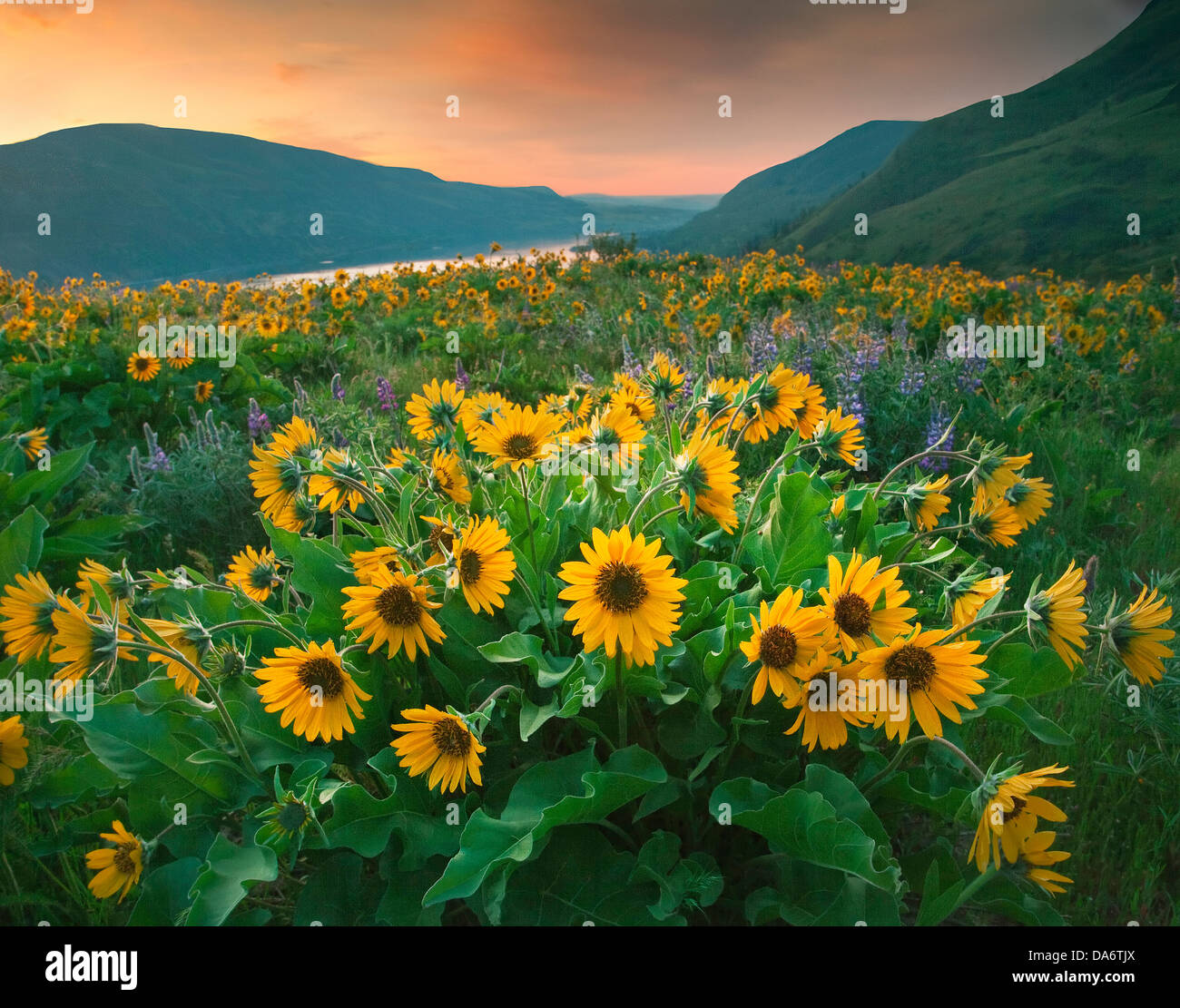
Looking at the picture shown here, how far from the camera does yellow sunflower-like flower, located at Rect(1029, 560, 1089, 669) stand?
1.28 metres

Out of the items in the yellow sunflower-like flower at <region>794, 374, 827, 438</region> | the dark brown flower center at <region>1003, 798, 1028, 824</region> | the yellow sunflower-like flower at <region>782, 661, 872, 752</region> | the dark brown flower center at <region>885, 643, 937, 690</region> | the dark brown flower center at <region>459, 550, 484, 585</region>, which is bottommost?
the dark brown flower center at <region>1003, 798, 1028, 824</region>

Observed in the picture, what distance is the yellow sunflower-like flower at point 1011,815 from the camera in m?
1.16

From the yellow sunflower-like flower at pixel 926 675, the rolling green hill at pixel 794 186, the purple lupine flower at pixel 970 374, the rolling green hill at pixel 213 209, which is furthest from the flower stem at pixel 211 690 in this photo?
the rolling green hill at pixel 794 186

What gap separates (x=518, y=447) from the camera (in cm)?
184

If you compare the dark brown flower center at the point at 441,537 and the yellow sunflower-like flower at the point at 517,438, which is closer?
the dark brown flower center at the point at 441,537

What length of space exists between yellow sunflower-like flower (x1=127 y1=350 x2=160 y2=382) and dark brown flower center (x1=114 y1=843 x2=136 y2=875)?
12.1 feet

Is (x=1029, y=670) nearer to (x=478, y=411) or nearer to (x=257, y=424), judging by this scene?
(x=478, y=411)

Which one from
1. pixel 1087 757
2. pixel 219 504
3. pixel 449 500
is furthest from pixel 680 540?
pixel 219 504

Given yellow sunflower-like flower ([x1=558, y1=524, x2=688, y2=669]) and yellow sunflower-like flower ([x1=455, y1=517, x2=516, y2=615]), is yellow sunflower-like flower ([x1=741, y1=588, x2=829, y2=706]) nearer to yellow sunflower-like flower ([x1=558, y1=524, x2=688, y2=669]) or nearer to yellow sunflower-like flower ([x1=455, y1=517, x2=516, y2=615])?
yellow sunflower-like flower ([x1=558, y1=524, x2=688, y2=669])

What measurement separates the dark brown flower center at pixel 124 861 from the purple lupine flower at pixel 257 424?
8.87ft

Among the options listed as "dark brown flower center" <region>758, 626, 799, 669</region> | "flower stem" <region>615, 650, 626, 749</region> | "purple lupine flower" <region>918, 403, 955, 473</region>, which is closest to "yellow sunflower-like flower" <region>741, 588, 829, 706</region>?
"dark brown flower center" <region>758, 626, 799, 669</region>

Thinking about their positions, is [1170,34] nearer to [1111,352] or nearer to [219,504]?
[1111,352]

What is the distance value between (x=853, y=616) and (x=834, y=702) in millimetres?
158

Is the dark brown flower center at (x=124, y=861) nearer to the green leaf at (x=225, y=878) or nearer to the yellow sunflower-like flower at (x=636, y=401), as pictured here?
the green leaf at (x=225, y=878)
